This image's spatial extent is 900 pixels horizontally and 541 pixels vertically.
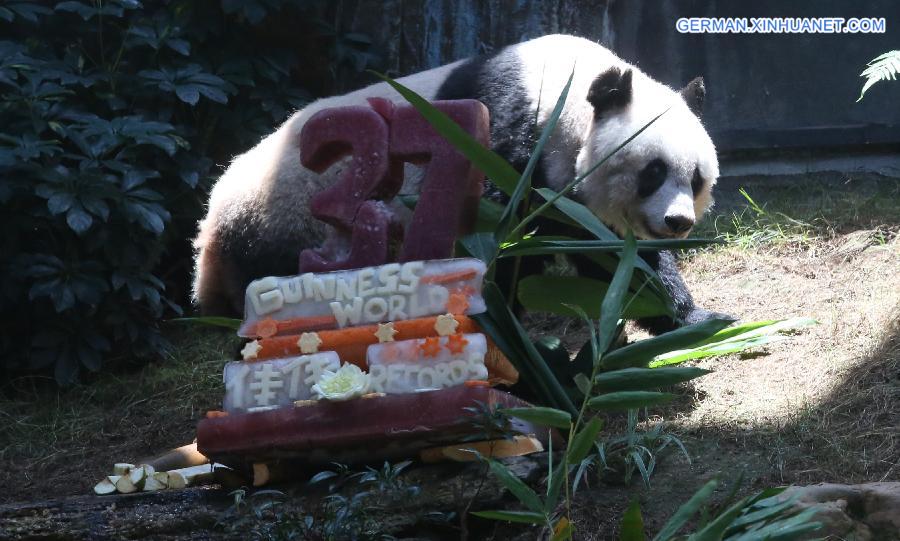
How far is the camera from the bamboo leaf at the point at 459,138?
3158 millimetres

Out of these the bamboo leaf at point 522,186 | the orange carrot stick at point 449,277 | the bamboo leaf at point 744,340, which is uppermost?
the bamboo leaf at point 522,186

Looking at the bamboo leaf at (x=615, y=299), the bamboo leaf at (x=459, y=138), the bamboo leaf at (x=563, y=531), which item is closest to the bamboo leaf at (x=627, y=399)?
the bamboo leaf at (x=615, y=299)

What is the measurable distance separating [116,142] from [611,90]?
253cm

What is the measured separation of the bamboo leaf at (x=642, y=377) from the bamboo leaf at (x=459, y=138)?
2.64 feet

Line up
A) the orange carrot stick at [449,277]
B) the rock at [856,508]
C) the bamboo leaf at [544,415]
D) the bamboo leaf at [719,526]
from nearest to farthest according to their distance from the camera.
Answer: the bamboo leaf at [719,526] → the bamboo leaf at [544,415] → the rock at [856,508] → the orange carrot stick at [449,277]

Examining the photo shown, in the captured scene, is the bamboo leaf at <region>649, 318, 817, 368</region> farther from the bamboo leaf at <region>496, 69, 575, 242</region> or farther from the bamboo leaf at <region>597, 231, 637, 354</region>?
the bamboo leaf at <region>597, 231, 637, 354</region>

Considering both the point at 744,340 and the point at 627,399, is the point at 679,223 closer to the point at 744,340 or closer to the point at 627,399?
the point at 744,340

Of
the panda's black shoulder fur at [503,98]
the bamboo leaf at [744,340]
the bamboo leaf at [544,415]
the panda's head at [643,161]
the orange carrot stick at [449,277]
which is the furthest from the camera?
the panda's black shoulder fur at [503,98]

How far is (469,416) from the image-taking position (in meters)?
2.89

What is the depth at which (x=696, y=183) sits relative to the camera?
199 inches

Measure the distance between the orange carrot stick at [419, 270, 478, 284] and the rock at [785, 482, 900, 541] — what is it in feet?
3.49

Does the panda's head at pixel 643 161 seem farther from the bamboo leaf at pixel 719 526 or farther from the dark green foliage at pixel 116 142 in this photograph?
the bamboo leaf at pixel 719 526

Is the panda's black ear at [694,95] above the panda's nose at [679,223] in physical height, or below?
above

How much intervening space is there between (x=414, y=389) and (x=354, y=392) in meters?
0.17
